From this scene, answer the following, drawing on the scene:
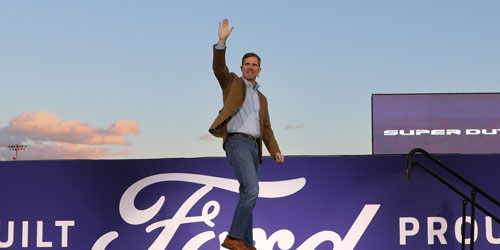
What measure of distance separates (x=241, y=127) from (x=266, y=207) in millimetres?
1462

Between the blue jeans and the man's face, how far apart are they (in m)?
0.59

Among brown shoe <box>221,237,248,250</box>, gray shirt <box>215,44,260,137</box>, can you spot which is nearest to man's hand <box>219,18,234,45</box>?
gray shirt <box>215,44,260,137</box>

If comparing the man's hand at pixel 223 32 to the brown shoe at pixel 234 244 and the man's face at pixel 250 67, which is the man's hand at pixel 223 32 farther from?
the brown shoe at pixel 234 244

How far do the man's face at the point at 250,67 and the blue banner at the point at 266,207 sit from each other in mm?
1406

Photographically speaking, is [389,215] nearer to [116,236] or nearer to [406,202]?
[406,202]

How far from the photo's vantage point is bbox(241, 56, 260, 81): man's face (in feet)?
18.0

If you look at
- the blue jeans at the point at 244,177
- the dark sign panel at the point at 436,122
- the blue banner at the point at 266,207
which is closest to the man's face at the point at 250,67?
the blue jeans at the point at 244,177

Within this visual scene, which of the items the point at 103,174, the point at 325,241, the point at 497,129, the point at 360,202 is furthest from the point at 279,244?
the point at 497,129

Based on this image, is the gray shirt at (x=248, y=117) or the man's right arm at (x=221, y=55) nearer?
the man's right arm at (x=221, y=55)

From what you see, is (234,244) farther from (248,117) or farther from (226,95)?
(226,95)

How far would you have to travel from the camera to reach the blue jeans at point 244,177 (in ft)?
17.5

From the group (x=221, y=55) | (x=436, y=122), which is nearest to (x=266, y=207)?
(x=221, y=55)

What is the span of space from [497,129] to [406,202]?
1156 cm

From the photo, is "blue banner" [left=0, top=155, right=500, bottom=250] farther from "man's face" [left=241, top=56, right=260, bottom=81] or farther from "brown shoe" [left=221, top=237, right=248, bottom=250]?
"man's face" [left=241, top=56, right=260, bottom=81]
